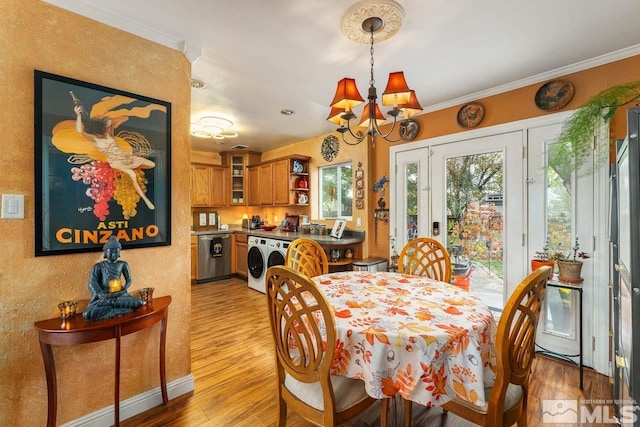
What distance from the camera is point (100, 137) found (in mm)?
1661

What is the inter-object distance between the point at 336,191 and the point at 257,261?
174 centimetres

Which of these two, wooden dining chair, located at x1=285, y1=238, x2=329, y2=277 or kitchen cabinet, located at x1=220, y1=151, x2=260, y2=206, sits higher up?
kitchen cabinet, located at x1=220, y1=151, x2=260, y2=206

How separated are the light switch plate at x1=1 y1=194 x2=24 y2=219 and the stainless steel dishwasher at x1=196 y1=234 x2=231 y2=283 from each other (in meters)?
3.51

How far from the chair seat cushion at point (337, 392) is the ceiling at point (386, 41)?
6.69 feet

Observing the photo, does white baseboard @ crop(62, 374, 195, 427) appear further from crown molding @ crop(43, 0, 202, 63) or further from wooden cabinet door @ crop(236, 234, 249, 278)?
wooden cabinet door @ crop(236, 234, 249, 278)

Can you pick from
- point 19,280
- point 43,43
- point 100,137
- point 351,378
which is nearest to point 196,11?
point 43,43

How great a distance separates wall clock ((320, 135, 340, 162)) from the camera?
4.28m

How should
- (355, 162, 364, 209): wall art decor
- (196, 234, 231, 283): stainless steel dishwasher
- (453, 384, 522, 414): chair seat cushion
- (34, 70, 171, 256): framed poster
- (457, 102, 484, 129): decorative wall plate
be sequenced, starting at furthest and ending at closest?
1. (196, 234, 231, 283): stainless steel dishwasher
2. (355, 162, 364, 209): wall art decor
3. (457, 102, 484, 129): decorative wall plate
4. (34, 70, 171, 256): framed poster
5. (453, 384, 522, 414): chair seat cushion

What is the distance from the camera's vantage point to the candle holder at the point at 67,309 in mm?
1448

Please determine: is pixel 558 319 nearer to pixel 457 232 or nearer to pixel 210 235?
pixel 457 232

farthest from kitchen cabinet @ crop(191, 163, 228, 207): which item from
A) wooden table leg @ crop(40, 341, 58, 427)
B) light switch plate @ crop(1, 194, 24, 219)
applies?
wooden table leg @ crop(40, 341, 58, 427)

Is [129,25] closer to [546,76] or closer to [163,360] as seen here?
[163,360]

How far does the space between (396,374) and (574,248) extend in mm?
2146

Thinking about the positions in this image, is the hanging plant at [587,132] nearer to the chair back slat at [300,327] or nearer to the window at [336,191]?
the chair back slat at [300,327]
